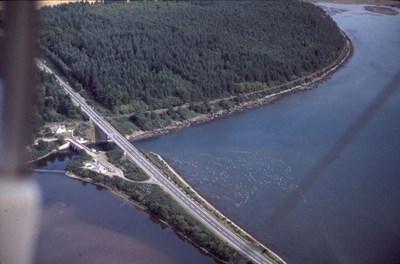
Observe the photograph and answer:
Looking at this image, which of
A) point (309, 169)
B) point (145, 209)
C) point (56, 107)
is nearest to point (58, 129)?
point (56, 107)

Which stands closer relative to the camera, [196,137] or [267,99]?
[196,137]

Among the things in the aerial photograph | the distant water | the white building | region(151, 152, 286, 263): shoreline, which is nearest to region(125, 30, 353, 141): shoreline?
the aerial photograph

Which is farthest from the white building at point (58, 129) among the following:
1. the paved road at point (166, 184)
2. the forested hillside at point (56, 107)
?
the paved road at point (166, 184)

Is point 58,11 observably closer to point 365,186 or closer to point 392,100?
point 392,100

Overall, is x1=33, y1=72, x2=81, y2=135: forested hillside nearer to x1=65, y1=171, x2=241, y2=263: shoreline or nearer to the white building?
the white building

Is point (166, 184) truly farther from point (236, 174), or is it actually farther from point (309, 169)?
point (309, 169)

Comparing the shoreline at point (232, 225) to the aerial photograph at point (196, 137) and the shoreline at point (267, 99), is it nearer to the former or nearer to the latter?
the aerial photograph at point (196, 137)
